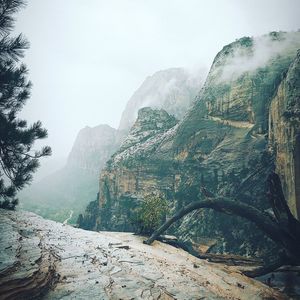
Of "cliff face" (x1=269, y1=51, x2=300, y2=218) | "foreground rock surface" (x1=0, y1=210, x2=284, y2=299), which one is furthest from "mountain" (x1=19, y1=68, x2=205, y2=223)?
"foreground rock surface" (x1=0, y1=210, x2=284, y2=299)

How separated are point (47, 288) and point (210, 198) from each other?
47.9 feet

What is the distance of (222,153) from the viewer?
46.7 metres

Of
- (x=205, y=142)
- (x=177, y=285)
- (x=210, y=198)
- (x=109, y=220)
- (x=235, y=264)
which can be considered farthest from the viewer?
(x=109, y=220)

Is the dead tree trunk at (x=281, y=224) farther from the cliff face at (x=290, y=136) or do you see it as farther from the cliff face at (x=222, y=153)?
the cliff face at (x=222, y=153)

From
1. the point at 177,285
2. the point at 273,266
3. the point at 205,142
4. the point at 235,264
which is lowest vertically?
the point at 235,264

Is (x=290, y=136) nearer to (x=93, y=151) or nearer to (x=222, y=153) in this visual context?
(x=222, y=153)

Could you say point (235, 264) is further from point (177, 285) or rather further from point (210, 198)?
point (177, 285)

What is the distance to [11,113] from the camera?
9438 millimetres

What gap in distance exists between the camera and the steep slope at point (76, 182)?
108 metres

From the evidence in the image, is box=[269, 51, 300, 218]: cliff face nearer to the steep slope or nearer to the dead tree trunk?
the dead tree trunk

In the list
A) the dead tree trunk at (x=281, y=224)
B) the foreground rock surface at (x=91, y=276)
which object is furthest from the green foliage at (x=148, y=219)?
the foreground rock surface at (x=91, y=276)

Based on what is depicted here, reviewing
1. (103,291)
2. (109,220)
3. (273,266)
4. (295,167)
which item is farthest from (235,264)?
(109,220)

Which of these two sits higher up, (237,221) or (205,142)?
(205,142)

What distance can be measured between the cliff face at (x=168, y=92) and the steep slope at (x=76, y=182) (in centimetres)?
1682
